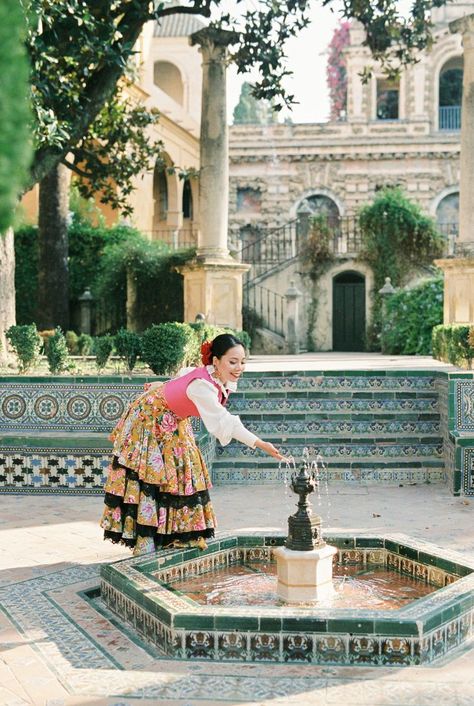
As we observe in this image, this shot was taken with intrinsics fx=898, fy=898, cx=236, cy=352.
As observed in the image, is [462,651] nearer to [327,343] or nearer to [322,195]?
[327,343]

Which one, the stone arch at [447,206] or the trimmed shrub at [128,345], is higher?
the stone arch at [447,206]

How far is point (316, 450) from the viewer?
31.9 ft

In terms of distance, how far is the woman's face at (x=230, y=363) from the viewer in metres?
5.02

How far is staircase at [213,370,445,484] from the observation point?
9492 millimetres

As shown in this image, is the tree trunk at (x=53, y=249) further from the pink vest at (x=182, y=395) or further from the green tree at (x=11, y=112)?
the green tree at (x=11, y=112)

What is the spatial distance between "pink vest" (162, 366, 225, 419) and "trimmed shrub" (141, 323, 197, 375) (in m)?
3.98

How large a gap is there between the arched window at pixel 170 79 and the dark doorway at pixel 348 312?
18482 millimetres

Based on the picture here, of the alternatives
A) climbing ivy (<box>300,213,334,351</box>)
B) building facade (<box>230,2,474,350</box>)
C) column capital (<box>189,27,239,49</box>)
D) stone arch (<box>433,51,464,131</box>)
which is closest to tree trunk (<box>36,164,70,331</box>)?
column capital (<box>189,27,239,49</box>)

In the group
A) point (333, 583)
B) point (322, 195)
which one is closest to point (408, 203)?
point (322, 195)

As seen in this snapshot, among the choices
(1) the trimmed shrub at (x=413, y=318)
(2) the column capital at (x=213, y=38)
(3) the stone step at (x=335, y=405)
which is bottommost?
(3) the stone step at (x=335, y=405)

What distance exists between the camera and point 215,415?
4910 millimetres

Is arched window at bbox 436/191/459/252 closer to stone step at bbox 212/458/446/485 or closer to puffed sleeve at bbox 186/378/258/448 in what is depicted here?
stone step at bbox 212/458/446/485

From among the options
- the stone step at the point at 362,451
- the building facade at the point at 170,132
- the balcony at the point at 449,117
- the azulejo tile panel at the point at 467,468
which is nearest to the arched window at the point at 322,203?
the building facade at the point at 170,132

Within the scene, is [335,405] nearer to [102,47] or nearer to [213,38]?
[102,47]
